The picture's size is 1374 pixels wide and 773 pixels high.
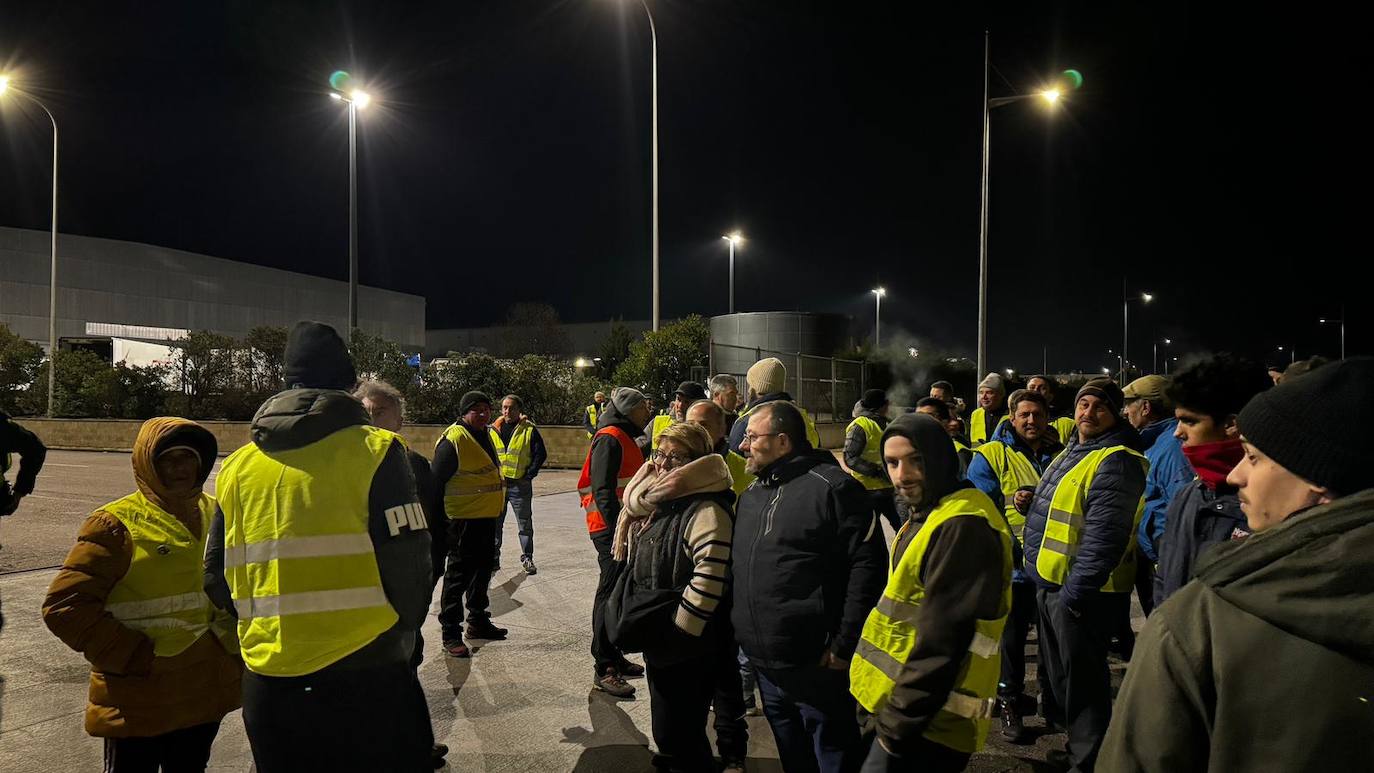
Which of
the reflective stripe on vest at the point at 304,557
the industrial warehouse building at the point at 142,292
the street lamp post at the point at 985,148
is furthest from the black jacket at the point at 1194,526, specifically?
the industrial warehouse building at the point at 142,292

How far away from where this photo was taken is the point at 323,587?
7.74 ft

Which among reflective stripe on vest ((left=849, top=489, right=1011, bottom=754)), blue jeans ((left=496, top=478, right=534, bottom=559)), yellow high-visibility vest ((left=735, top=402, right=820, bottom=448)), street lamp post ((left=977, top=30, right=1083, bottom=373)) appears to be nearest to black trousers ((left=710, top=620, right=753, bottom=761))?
yellow high-visibility vest ((left=735, top=402, right=820, bottom=448))

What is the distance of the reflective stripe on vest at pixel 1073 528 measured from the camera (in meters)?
3.88

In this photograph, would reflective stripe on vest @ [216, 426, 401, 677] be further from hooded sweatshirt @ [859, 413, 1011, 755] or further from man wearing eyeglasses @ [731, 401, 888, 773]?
hooded sweatshirt @ [859, 413, 1011, 755]

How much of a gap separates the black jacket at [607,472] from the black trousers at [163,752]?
104 inches

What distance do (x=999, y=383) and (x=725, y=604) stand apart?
5.23m

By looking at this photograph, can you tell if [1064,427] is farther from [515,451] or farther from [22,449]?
[22,449]

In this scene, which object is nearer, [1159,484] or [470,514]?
[1159,484]

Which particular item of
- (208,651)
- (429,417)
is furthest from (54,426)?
(208,651)

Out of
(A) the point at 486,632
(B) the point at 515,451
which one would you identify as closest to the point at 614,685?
(A) the point at 486,632

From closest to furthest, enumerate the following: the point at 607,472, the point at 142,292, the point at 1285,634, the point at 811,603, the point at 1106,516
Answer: the point at 1285,634 < the point at 811,603 < the point at 1106,516 < the point at 607,472 < the point at 142,292

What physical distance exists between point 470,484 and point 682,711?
3151 millimetres

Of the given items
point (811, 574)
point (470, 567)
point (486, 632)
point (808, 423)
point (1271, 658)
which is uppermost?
point (808, 423)

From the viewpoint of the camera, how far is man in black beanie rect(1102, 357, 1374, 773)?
3.39 feet
